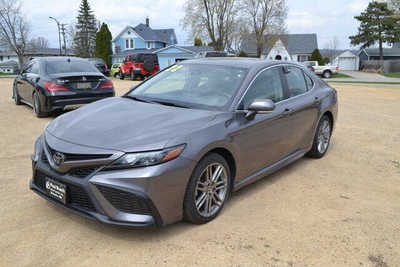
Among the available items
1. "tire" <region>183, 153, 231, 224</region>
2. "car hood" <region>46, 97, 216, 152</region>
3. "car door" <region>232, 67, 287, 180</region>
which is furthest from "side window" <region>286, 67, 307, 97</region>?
"tire" <region>183, 153, 231, 224</region>

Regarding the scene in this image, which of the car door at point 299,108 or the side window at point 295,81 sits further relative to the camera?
the side window at point 295,81

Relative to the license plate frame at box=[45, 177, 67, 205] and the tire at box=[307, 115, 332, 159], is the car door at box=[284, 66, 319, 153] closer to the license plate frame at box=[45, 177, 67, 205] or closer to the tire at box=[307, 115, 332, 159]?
the tire at box=[307, 115, 332, 159]

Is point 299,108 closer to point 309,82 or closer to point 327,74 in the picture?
point 309,82

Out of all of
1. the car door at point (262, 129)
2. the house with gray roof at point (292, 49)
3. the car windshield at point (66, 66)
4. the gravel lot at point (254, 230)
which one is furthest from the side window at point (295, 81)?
the house with gray roof at point (292, 49)

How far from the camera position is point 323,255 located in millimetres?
2965

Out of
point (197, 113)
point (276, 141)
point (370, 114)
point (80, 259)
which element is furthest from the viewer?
point (370, 114)

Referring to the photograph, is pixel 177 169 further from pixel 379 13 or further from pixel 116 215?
pixel 379 13

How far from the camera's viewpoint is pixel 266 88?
4.25 m

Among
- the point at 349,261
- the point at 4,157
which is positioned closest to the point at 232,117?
the point at 349,261

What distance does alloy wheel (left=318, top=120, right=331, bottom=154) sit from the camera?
5.56m

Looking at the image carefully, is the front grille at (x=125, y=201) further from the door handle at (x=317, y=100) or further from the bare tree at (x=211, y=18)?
the bare tree at (x=211, y=18)

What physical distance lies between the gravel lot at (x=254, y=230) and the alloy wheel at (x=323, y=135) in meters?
0.59

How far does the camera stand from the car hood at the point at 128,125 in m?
2.96

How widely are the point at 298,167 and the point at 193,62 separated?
2.21m
